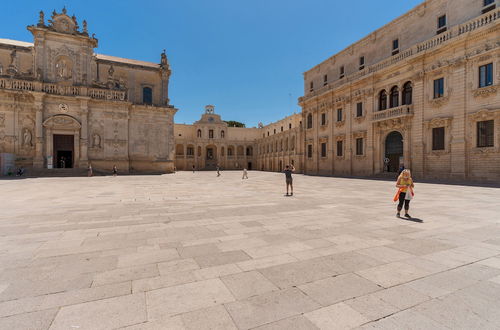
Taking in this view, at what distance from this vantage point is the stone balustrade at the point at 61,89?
88.8 feet

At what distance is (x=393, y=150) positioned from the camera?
2405 cm

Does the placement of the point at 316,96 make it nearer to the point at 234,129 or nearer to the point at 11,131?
the point at 234,129

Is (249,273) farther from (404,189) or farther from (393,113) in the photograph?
(393,113)

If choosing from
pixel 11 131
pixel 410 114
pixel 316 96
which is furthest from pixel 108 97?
pixel 410 114

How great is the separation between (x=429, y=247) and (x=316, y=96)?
31.9 meters

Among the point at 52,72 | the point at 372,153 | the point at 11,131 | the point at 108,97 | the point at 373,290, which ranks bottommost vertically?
the point at 373,290

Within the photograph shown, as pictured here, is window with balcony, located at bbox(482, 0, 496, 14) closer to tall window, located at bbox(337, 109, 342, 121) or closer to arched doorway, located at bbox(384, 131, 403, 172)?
arched doorway, located at bbox(384, 131, 403, 172)

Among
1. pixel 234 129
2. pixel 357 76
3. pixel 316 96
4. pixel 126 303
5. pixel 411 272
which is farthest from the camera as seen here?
pixel 234 129

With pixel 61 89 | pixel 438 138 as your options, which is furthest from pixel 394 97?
pixel 61 89

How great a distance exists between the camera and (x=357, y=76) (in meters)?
28.3

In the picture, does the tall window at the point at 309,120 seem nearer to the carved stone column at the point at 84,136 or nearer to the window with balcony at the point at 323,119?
the window with balcony at the point at 323,119

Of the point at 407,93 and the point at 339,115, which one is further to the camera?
the point at 339,115

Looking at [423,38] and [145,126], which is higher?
[423,38]

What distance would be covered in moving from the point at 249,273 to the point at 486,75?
23423 millimetres
